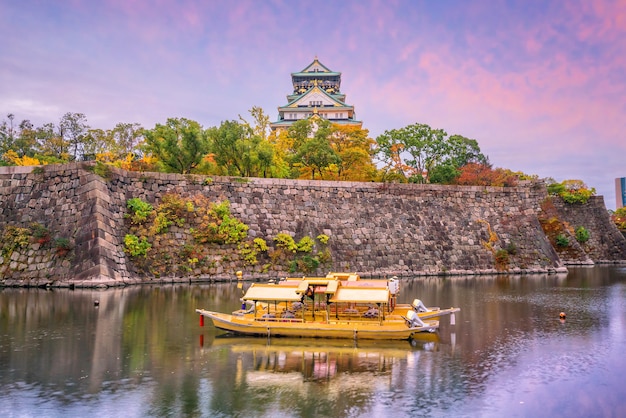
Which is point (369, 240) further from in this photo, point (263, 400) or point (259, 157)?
point (263, 400)

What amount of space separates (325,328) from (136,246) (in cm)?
1760

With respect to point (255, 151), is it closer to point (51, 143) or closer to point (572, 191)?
point (51, 143)

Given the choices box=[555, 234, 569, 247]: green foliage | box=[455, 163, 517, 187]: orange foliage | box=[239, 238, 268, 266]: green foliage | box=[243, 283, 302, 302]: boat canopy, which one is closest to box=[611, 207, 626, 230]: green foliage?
box=[555, 234, 569, 247]: green foliage

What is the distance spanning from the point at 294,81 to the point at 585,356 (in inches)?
2925

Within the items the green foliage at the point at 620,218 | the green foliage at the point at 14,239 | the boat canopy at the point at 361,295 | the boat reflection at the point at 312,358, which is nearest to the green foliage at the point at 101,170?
the green foliage at the point at 14,239

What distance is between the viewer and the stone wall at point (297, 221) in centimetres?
3027

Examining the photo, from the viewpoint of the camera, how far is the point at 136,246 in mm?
32156

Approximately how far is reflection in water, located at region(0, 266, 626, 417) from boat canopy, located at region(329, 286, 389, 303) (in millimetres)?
1262

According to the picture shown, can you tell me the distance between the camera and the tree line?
39.3 meters

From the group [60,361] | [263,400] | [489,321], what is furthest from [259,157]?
[263,400]

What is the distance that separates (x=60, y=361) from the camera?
1513 cm

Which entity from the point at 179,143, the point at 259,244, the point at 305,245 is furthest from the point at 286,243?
the point at 179,143

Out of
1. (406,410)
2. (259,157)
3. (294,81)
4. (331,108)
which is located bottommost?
(406,410)

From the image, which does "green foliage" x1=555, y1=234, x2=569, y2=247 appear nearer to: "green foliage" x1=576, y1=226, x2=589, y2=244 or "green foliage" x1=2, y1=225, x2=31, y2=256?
"green foliage" x1=576, y1=226, x2=589, y2=244
